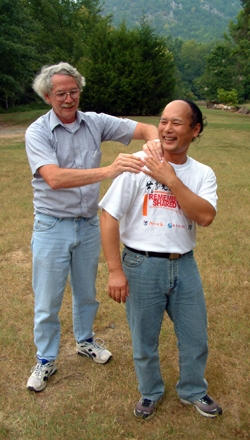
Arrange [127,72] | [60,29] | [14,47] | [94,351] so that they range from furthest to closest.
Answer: [60,29]
[127,72]
[14,47]
[94,351]

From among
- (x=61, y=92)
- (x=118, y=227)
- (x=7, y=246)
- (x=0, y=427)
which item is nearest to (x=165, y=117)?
(x=118, y=227)

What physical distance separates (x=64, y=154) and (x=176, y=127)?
0.85 meters

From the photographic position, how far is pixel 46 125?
2.76 metres

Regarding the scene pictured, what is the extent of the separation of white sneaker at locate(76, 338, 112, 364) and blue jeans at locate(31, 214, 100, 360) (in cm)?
31

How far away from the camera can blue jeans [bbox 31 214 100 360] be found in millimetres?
2814

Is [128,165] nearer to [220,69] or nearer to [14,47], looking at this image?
[14,47]

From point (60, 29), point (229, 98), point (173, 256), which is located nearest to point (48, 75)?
point (173, 256)

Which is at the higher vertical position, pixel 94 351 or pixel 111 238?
pixel 111 238

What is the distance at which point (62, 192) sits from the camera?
2.77m

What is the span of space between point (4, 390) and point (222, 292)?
7.33 feet

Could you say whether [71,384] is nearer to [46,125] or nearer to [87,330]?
[87,330]

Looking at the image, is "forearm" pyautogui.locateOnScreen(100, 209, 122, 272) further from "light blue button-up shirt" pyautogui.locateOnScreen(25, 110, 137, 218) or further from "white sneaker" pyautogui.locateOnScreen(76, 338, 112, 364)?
"white sneaker" pyautogui.locateOnScreen(76, 338, 112, 364)

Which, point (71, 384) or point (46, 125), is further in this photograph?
point (71, 384)

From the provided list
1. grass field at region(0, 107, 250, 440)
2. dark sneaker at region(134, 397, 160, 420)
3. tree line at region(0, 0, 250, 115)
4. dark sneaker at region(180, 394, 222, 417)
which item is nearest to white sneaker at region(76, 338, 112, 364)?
grass field at region(0, 107, 250, 440)
